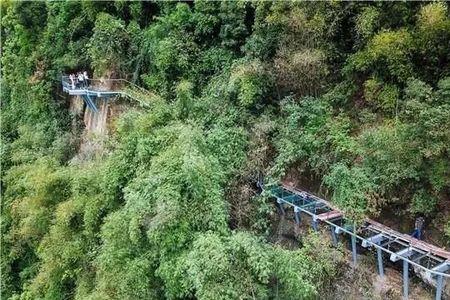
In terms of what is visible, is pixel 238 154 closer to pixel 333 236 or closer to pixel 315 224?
pixel 315 224

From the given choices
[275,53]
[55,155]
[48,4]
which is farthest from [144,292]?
[48,4]

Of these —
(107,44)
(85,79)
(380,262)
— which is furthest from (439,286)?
(85,79)

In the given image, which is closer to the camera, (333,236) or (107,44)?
(333,236)

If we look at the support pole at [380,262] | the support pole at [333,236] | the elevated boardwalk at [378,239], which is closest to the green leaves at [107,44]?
the elevated boardwalk at [378,239]

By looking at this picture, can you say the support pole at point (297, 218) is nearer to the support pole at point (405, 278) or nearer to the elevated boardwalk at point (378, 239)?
the elevated boardwalk at point (378, 239)

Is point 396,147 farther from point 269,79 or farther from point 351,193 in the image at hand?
point 269,79

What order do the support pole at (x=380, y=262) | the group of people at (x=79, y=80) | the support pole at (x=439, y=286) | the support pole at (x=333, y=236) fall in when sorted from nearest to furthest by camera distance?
the support pole at (x=439, y=286) < the support pole at (x=380, y=262) < the support pole at (x=333, y=236) < the group of people at (x=79, y=80)
